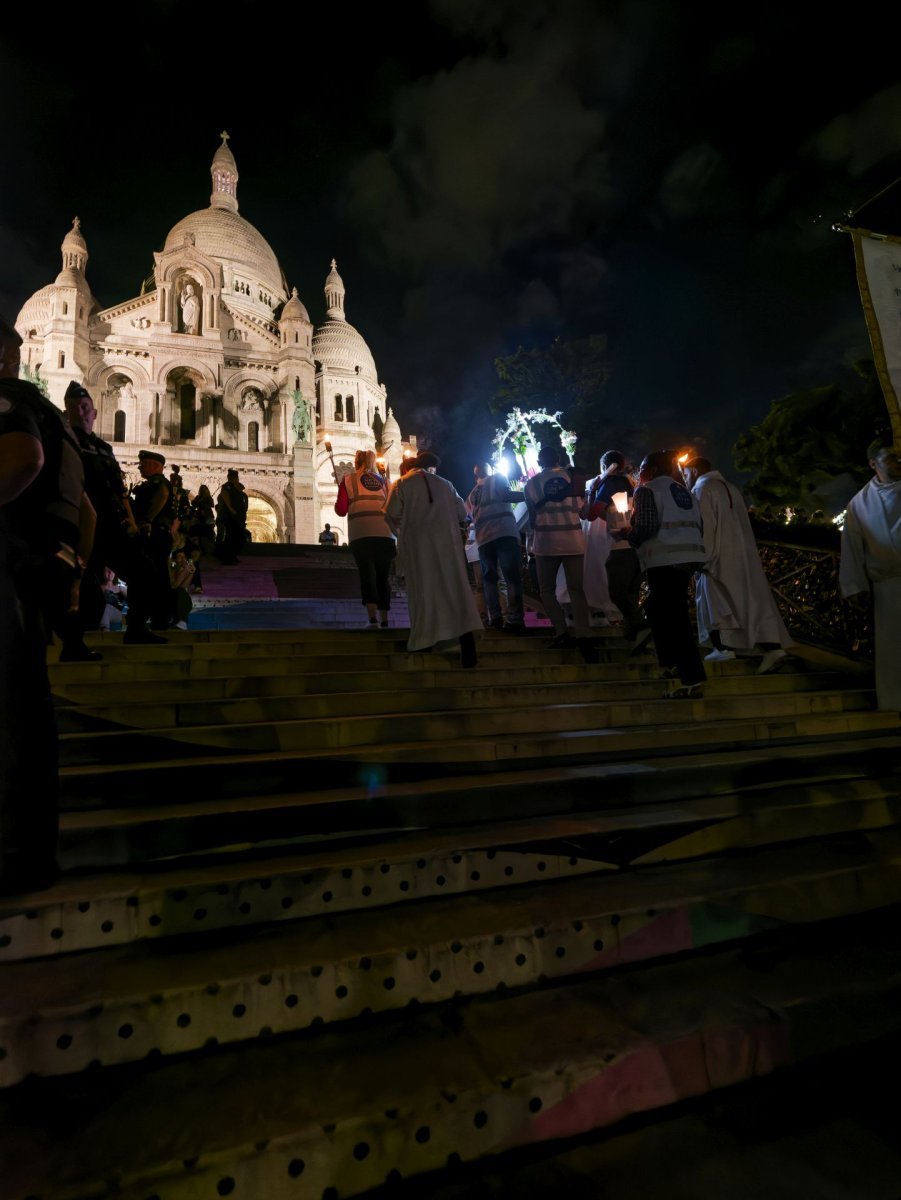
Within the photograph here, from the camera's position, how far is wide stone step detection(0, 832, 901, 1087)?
1.63m

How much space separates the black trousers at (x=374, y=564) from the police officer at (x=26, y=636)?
464 centimetres

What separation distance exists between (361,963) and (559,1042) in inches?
24.9

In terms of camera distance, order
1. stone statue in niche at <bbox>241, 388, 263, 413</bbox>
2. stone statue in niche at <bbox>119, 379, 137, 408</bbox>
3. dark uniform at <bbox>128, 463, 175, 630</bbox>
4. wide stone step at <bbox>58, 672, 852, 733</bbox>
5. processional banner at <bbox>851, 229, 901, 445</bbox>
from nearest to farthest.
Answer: wide stone step at <bbox>58, 672, 852, 733</bbox> → processional banner at <bbox>851, 229, 901, 445</bbox> → dark uniform at <bbox>128, 463, 175, 630</bbox> → stone statue in niche at <bbox>119, 379, 137, 408</bbox> → stone statue in niche at <bbox>241, 388, 263, 413</bbox>

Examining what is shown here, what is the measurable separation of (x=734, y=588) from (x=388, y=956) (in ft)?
15.7

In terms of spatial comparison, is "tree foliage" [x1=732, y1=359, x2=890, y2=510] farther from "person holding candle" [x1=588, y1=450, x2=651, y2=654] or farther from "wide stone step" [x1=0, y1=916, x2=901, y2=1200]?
"wide stone step" [x1=0, y1=916, x2=901, y2=1200]

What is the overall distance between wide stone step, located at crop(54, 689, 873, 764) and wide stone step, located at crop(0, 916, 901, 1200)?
1.71 m

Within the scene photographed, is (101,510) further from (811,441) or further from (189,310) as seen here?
(189,310)

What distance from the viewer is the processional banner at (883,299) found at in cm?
446

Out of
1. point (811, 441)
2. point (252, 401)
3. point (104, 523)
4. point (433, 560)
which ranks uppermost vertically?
point (252, 401)

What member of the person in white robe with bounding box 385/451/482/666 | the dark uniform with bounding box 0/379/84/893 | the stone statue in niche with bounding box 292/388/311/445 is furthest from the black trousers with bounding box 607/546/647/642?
the stone statue in niche with bounding box 292/388/311/445

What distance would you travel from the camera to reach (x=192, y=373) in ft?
122

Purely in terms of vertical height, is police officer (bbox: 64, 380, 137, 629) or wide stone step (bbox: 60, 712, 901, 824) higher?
police officer (bbox: 64, 380, 137, 629)

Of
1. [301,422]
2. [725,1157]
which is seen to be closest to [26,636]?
[725,1157]

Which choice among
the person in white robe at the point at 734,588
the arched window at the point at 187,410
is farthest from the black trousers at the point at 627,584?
the arched window at the point at 187,410
